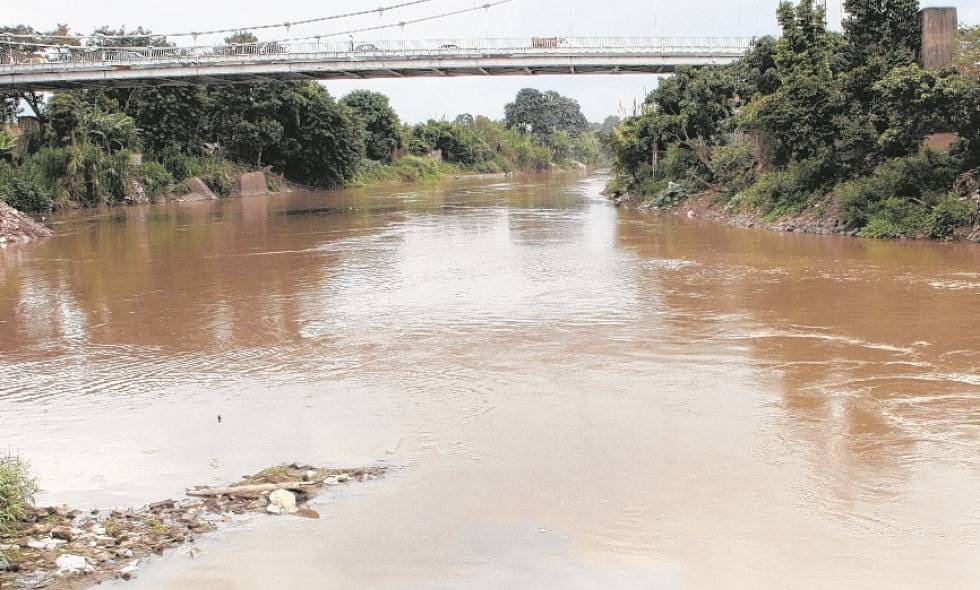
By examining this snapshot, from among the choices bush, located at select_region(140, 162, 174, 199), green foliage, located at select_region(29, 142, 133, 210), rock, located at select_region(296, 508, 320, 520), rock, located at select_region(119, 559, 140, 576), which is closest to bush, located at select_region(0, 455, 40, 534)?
rock, located at select_region(119, 559, 140, 576)

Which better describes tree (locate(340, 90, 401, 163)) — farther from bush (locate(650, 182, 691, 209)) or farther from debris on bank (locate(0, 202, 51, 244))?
debris on bank (locate(0, 202, 51, 244))

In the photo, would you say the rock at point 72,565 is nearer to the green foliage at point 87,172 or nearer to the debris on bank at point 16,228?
the debris on bank at point 16,228

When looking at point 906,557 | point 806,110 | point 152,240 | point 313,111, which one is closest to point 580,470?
point 906,557

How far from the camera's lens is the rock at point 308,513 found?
Answer: 5160 millimetres

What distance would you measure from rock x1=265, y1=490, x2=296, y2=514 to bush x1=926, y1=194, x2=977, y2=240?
16218 millimetres

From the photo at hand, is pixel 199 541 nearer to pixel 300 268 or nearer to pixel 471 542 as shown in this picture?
pixel 471 542

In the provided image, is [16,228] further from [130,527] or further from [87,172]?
[130,527]

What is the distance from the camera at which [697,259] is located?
16906 millimetres

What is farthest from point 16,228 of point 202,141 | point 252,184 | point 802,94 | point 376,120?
point 376,120

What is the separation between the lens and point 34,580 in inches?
168

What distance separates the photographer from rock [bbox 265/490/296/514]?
522 centimetres

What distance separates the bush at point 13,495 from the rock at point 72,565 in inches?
17.6

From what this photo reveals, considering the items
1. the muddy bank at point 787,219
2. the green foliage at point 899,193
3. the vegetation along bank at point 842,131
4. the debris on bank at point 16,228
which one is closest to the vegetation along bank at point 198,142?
the debris on bank at point 16,228

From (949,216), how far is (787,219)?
4.37 meters
